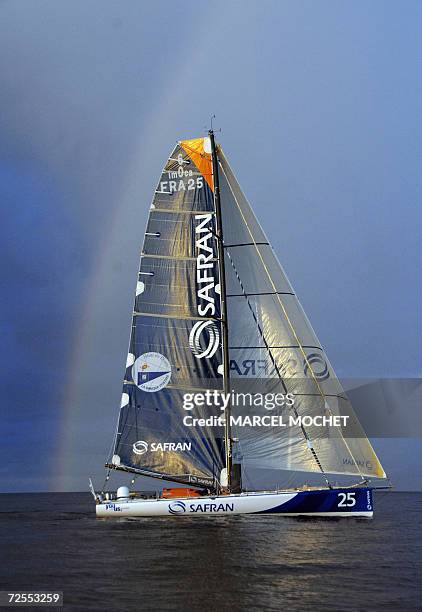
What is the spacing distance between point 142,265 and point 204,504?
43.6ft

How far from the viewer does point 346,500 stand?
40562 millimetres

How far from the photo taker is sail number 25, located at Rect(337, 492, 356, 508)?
40344 mm

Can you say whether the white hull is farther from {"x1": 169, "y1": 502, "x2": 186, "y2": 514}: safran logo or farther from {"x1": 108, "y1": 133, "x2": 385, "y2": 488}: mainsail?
{"x1": 108, "y1": 133, "x2": 385, "y2": 488}: mainsail

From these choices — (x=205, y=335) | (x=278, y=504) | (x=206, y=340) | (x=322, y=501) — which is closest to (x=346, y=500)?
(x=322, y=501)

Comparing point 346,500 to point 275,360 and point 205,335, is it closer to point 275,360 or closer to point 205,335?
point 275,360

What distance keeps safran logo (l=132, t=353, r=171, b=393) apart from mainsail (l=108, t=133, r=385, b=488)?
0.05 m

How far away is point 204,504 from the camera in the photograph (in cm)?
4022

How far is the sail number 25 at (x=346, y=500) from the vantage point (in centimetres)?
4034

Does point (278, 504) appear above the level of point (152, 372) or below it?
below

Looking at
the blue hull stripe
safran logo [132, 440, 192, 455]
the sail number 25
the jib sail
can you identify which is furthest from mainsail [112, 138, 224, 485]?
the sail number 25

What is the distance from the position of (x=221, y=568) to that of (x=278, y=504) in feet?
32.6

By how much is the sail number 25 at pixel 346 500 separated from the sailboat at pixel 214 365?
0.96 meters

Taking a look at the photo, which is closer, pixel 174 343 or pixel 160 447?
pixel 160 447

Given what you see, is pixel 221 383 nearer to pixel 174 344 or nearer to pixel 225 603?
pixel 174 344
